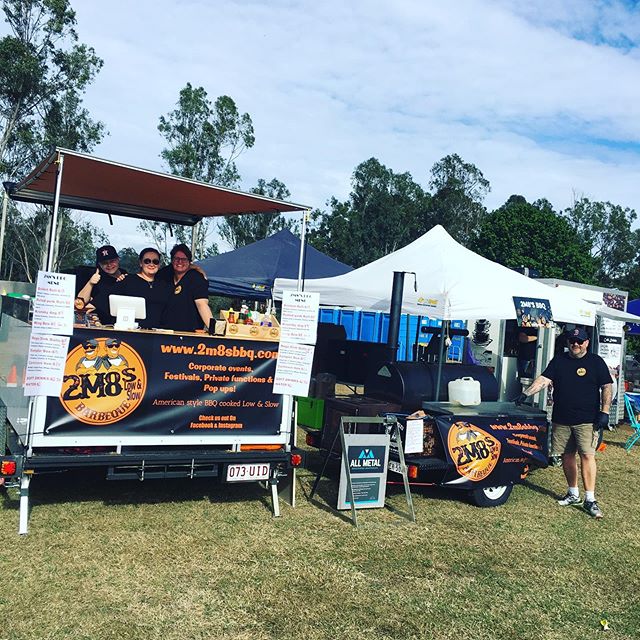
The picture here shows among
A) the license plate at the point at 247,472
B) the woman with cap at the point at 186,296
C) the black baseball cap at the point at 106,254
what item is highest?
the black baseball cap at the point at 106,254

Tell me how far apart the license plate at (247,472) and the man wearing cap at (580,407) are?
2.84 meters

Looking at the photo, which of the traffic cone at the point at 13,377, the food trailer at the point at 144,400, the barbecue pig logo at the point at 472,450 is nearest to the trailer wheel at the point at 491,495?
the barbecue pig logo at the point at 472,450

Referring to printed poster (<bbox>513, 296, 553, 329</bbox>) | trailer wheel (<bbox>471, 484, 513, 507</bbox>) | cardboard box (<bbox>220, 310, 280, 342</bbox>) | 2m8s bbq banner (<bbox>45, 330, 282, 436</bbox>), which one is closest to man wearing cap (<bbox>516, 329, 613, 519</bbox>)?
trailer wheel (<bbox>471, 484, 513, 507</bbox>)

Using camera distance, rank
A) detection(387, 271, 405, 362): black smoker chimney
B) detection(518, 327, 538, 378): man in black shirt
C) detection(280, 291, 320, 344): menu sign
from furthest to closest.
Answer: detection(518, 327, 538, 378): man in black shirt < detection(387, 271, 405, 362): black smoker chimney < detection(280, 291, 320, 344): menu sign

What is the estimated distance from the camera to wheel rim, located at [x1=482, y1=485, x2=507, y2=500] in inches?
255

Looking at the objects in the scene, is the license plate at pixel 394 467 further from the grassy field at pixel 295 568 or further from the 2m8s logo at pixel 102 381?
the 2m8s logo at pixel 102 381

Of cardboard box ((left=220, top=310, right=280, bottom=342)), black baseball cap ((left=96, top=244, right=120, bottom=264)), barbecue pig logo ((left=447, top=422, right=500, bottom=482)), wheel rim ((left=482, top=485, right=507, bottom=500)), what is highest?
black baseball cap ((left=96, top=244, right=120, bottom=264))

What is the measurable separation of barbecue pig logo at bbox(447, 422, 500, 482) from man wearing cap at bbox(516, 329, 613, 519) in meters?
0.74

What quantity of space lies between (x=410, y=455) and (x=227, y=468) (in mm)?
1785

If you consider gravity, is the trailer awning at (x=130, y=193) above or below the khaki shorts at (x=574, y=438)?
above

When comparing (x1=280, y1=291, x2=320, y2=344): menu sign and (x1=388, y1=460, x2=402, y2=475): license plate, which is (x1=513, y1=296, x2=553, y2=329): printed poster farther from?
(x1=280, y1=291, x2=320, y2=344): menu sign

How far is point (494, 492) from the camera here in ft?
21.5

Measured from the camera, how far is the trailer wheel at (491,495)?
6422mm

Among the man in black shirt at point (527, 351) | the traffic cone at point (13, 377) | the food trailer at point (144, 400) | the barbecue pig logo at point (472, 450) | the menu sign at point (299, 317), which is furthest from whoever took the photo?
the man in black shirt at point (527, 351)
